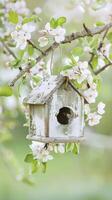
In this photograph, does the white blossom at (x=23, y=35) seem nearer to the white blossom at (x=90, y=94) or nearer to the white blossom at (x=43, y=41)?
the white blossom at (x=43, y=41)

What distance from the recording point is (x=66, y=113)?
1993mm

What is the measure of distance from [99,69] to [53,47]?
0.20 m

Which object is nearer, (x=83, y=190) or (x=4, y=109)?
(x=4, y=109)

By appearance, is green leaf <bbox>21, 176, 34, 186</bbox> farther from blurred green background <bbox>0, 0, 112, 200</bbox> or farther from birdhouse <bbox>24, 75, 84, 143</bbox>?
blurred green background <bbox>0, 0, 112, 200</bbox>

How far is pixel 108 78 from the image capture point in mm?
5312

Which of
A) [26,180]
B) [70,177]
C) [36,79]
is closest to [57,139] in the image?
[36,79]

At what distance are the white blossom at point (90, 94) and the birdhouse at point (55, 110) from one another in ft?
0.08

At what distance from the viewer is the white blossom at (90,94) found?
6.26 feet

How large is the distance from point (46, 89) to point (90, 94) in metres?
0.13

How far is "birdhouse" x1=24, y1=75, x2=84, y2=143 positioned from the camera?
6.22ft

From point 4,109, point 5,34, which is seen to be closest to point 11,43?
point 5,34

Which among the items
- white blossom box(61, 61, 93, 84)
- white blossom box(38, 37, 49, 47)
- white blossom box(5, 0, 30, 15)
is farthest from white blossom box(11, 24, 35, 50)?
white blossom box(5, 0, 30, 15)

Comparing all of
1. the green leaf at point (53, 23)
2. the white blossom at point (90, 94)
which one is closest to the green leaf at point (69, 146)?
the white blossom at point (90, 94)

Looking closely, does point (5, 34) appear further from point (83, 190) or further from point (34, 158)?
point (83, 190)
